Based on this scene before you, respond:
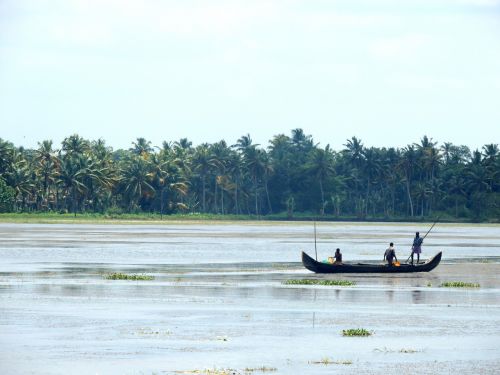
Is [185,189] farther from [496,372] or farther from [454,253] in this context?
[496,372]

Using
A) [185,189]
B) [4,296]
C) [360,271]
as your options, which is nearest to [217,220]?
[185,189]

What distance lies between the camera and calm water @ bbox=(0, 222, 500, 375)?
23.9 meters

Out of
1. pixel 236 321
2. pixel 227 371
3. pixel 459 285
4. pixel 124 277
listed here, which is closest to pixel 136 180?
pixel 124 277

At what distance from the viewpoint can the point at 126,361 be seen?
23.8 metres

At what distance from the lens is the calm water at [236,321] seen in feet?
78.3

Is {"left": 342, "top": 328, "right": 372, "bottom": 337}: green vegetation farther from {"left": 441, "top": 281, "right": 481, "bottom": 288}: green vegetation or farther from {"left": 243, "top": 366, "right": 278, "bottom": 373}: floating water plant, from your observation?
{"left": 441, "top": 281, "right": 481, "bottom": 288}: green vegetation

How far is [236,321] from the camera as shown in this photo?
1230 inches

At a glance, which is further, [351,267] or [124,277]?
[351,267]

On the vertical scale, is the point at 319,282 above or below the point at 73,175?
below

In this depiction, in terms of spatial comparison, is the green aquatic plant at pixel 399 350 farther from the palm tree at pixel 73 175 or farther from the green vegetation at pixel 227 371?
the palm tree at pixel 73 175

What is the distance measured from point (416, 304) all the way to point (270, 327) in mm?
8686

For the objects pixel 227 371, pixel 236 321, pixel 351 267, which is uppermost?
pixel 351 267

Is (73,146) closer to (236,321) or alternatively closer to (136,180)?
(136,180)

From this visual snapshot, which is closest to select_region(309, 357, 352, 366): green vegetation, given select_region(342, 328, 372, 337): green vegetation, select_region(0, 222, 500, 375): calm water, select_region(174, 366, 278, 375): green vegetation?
select_region(0, 222, 500, 375): calm water
